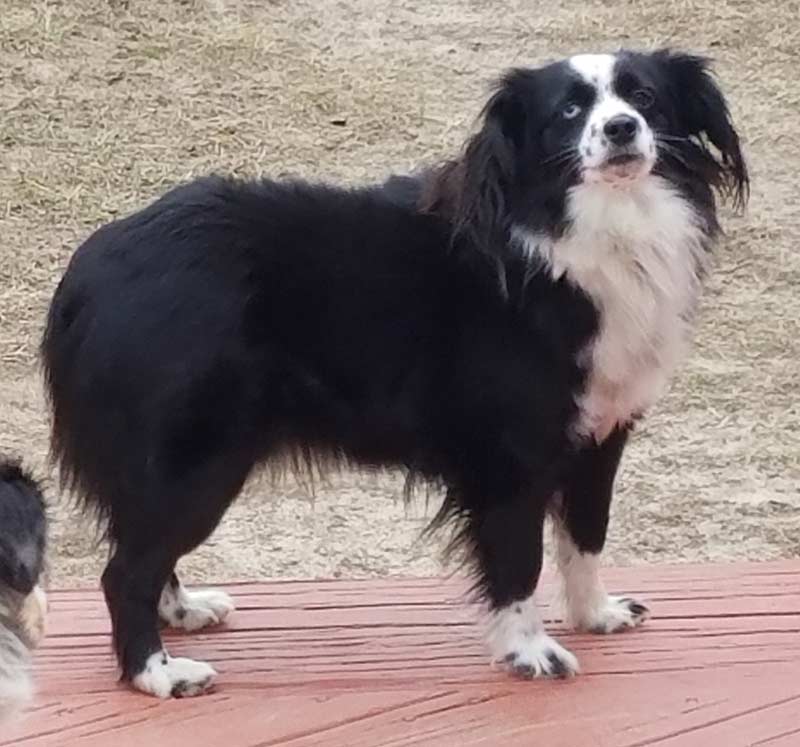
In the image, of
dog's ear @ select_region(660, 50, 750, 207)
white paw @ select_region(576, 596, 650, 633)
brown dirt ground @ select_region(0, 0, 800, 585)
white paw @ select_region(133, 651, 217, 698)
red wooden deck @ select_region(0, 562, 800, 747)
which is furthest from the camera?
brown dirt ground @ select_region(0, 0, 800, 585)

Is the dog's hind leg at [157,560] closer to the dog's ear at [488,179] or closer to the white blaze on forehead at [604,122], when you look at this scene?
the dog's ear at [488,179]

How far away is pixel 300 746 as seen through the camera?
7.26 ft

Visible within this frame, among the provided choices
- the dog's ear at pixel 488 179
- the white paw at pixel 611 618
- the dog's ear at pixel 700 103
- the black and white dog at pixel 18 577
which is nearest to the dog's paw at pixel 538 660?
the white paw at pixel 611 618

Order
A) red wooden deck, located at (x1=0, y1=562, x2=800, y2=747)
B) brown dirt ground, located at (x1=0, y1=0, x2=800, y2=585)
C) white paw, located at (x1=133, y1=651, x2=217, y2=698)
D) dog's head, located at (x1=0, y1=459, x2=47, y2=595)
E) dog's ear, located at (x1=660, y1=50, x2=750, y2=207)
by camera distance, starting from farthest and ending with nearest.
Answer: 1. brown dirt ground, located at (x1=0, y1=0, x2=800, y2=585)
2. dog's ear, located at (x1=660, y1=50, x2=750, y2=207)
3. white paw, located at (x1=133, y1=651, x2=217, y2=698)
4. red wooden deck, located at (x1=0, y1=562, x2=800, y2=747)
5. dog's head, located at (x1=0, y1=459, x2=47, y2=595)

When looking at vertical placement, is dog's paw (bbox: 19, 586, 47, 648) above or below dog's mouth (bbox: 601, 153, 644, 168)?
below

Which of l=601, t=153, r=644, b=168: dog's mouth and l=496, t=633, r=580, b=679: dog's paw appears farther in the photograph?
l=496, t=633, r=580, b=679: dog's paw

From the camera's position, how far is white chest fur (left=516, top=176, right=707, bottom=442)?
2402 millimetres

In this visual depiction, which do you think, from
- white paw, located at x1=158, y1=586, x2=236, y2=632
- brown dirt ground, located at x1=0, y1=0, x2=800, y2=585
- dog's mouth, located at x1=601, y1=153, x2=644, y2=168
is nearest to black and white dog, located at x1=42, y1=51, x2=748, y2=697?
dog's mouth, located at x1=601, y1=153, x2=644, y2=168

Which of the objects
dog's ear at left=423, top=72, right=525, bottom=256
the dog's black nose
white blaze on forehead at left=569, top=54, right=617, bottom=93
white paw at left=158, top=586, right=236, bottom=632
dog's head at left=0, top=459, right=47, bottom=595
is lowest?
white paw at left=158, top=586, right=236, bottom=632

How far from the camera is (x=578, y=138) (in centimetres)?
236

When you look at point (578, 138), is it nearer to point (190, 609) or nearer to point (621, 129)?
point (621, 129)

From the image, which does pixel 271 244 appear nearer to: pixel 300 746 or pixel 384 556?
pixel 300 746

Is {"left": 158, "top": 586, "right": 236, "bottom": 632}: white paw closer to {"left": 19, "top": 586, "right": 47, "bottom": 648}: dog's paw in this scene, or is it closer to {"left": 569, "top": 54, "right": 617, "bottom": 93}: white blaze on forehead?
{"left": 19, "top": 586, "right": 47, "bottom": 648}: dog's paw

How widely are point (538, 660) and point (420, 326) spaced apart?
547 millimetres
